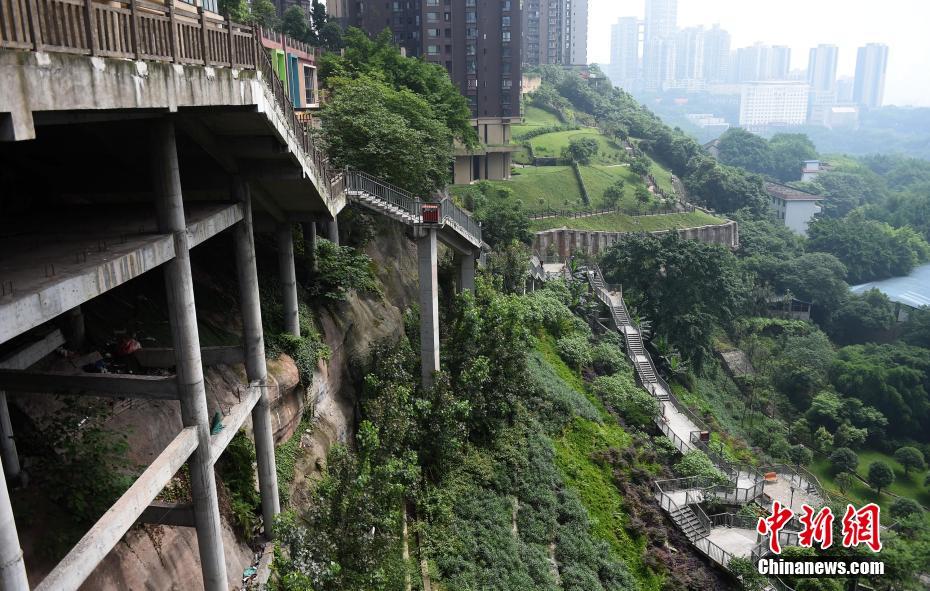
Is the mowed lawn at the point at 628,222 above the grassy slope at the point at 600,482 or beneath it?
above

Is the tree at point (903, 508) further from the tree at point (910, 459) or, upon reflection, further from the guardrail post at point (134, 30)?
the guardrail post at point (134, 30)

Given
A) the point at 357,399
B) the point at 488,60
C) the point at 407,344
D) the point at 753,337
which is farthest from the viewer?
the point at 488,60

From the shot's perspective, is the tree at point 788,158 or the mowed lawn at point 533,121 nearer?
the mowed lawn at point 533,121

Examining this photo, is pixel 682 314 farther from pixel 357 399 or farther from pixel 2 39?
pixel 2 39

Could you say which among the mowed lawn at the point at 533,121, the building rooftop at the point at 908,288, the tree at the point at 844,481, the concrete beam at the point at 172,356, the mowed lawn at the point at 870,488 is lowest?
the mowed lawn at the point at 870,488

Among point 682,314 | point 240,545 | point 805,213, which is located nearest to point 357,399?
point 240,545

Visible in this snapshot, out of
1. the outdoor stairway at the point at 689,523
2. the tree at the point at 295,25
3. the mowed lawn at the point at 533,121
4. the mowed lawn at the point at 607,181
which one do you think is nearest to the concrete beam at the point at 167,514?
the outdoor stairway at the point at 689,523

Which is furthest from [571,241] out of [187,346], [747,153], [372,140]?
[747,153]
